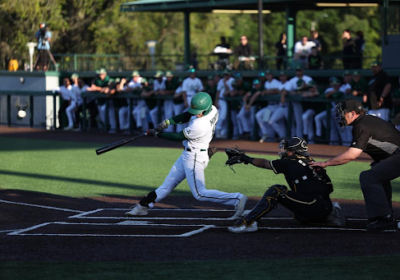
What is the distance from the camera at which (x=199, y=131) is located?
9266 mm

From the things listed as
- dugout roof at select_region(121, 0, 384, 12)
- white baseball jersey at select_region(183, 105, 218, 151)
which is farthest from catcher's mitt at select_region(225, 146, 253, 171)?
dugout roof at select_region(121, 0, 384, 12)

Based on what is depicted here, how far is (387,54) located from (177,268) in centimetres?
1575

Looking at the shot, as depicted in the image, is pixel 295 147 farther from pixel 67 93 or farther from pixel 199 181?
pixel 67 93

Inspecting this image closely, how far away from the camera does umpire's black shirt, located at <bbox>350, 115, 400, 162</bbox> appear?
8.41m

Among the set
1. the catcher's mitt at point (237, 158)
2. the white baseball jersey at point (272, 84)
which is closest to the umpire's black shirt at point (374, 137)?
the catcher's mitt at point (237, 158)

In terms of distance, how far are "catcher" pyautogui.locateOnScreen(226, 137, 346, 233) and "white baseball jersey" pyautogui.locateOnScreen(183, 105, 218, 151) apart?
2.08ft

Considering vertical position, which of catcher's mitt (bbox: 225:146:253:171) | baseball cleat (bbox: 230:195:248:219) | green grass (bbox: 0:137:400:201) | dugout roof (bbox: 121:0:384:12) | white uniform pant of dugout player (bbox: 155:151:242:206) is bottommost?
green grass (bbox: 0:137:400:201)

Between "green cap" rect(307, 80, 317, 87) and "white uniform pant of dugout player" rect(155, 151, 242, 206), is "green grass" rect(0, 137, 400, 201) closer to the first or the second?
"white uniform pant of dugout player" rect(155, 151, 242, 206)

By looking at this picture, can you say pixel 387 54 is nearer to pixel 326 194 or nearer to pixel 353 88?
pixel 353 88

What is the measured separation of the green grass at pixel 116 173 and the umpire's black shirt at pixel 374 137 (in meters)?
3.00

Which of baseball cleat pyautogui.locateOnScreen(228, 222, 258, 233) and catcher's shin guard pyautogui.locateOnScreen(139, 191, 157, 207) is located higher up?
catcher's shin guard pyautogui.locateOnScreen(139, 191, 157, 207)

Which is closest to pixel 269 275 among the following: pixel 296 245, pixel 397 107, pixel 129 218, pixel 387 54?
pixel 296 245

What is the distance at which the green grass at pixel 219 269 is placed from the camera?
21.4ft

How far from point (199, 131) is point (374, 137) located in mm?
2051
